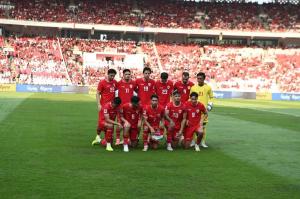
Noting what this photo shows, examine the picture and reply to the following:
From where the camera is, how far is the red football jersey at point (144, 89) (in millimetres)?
13266

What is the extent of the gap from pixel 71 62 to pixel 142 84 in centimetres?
4412

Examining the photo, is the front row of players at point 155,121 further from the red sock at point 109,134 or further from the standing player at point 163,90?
the standing player at point 163,90

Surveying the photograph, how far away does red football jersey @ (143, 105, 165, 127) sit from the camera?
12.2 meters

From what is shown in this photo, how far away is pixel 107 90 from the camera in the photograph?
13219mm

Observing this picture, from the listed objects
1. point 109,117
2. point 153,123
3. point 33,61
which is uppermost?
point 33,61

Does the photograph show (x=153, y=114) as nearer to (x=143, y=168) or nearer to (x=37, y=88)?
(x=143, y=168)

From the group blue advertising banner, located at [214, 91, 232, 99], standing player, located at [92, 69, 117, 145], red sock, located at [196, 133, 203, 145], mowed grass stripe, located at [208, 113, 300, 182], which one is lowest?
blue advertising banner, located at [214, 91, 232, 99]

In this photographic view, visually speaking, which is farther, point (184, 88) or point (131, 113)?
point (184, 88)

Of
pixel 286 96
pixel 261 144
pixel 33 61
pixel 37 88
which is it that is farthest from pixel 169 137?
pixel 33 61

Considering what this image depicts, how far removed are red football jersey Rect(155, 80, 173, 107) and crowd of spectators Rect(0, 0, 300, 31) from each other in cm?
5033

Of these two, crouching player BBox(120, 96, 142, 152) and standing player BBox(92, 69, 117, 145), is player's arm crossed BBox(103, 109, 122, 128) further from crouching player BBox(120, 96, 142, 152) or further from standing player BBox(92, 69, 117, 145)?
standing player BBox(92, 69, 117, 145)

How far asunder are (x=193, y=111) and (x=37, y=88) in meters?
38.2

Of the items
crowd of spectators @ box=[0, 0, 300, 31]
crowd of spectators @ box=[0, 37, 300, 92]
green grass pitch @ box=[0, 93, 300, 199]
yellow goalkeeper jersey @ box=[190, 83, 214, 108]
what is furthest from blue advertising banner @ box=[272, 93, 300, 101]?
yellow goalkeeper jersey @ box=[190, 83, 214, 108]

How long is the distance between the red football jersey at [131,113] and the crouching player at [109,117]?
17 cm
